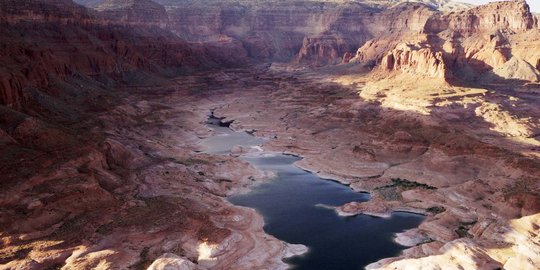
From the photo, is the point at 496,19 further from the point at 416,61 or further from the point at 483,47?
the point at 416,61

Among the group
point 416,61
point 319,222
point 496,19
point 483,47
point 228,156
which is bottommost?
point 228,156

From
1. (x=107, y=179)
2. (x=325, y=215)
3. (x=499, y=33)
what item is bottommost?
(x=325, y=215)

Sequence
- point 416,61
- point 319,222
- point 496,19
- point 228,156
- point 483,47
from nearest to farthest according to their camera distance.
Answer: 1. point 319,222
2. point 228,156
3. point 416,61
4. point 483,47
5. point 496,19

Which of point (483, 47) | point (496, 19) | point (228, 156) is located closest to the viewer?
point (228, 156)

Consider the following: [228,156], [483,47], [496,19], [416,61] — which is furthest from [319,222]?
[496,19]

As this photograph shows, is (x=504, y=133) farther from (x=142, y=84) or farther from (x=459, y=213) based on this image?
(x=142, y=84)

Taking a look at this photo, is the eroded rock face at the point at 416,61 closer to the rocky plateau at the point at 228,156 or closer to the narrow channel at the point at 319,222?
the rocky plateau at the point at 228,156

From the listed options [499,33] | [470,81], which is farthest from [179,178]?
[499,33]

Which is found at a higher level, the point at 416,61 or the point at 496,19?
the point at 496,19

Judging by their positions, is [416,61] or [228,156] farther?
[416,61]
